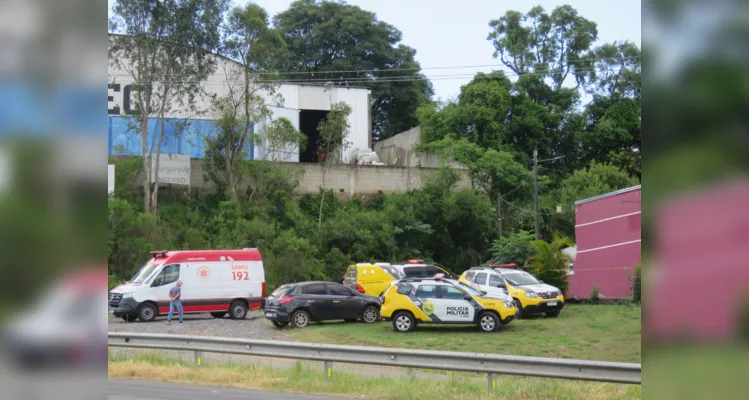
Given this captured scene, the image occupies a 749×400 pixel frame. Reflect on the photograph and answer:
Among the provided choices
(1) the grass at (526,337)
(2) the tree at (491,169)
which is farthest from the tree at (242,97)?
(1) the grass at (526,337)

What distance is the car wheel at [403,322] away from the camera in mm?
22156

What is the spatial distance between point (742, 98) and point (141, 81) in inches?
1635

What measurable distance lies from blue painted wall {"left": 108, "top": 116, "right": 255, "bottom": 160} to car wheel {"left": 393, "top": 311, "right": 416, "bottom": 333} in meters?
23.9

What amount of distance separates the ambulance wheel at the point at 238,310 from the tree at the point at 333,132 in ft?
67.2

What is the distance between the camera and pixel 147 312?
25.0 metres

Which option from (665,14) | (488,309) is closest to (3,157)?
(665,14)

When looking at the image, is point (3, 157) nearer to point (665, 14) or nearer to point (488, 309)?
point (665, 14)

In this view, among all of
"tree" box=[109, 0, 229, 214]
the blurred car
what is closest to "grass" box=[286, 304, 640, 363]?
the blurred car

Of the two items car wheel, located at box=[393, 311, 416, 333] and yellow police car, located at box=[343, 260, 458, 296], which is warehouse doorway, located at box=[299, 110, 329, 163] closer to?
yellow police car, located at box=[343, 260, 458, 296]

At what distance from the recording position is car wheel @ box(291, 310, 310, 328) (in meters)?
23.4

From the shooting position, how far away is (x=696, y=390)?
202 centimetres

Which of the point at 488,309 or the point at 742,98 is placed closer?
the point at 742,98

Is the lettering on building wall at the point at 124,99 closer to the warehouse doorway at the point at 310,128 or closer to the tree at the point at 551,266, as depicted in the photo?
the warehouse doorway at the point at 310,128

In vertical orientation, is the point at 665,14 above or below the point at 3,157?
above
